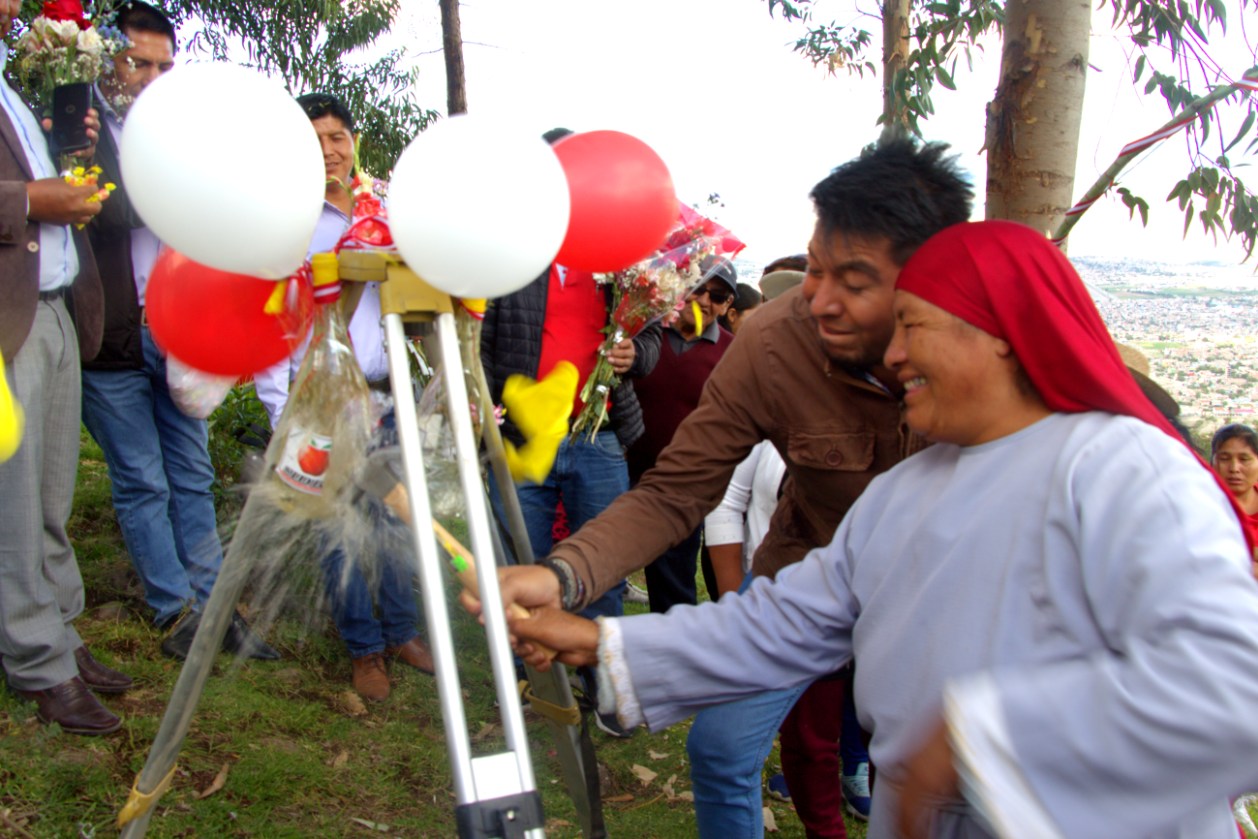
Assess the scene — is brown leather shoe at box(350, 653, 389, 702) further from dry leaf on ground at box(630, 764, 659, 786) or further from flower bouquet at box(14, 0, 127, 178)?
flower bouquet at box(14, 0, 127, 178)

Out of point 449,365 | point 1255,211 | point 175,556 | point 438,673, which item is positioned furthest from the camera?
point 175,556

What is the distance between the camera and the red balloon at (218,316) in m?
1.70

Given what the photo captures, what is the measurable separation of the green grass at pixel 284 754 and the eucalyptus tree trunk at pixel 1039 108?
170cm

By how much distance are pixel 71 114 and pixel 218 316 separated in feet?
5.38

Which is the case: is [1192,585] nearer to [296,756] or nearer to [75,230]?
[296,756]

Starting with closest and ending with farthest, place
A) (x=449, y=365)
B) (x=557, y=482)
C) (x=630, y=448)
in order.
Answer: (x=449, y=365) → (x=557, y=482) → (x=630, y=448)

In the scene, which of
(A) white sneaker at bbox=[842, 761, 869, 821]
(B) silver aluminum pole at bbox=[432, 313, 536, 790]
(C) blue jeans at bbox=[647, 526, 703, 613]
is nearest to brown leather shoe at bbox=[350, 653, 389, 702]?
(C) blue jeans at bbox=[647, 526, 703, 613]

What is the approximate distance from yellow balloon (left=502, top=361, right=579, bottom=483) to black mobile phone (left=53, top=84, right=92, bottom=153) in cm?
169

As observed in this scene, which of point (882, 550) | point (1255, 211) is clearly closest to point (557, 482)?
point (882, 550)

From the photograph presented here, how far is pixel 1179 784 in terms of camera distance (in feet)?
4.00

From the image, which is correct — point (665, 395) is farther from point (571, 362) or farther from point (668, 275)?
point (668, 275)

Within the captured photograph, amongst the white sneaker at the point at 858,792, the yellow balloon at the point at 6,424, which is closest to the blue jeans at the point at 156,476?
the yellow balloon at the point at 6,424

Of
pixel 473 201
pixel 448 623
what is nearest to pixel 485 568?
pixel 448 623

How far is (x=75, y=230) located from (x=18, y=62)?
21.3 inches
